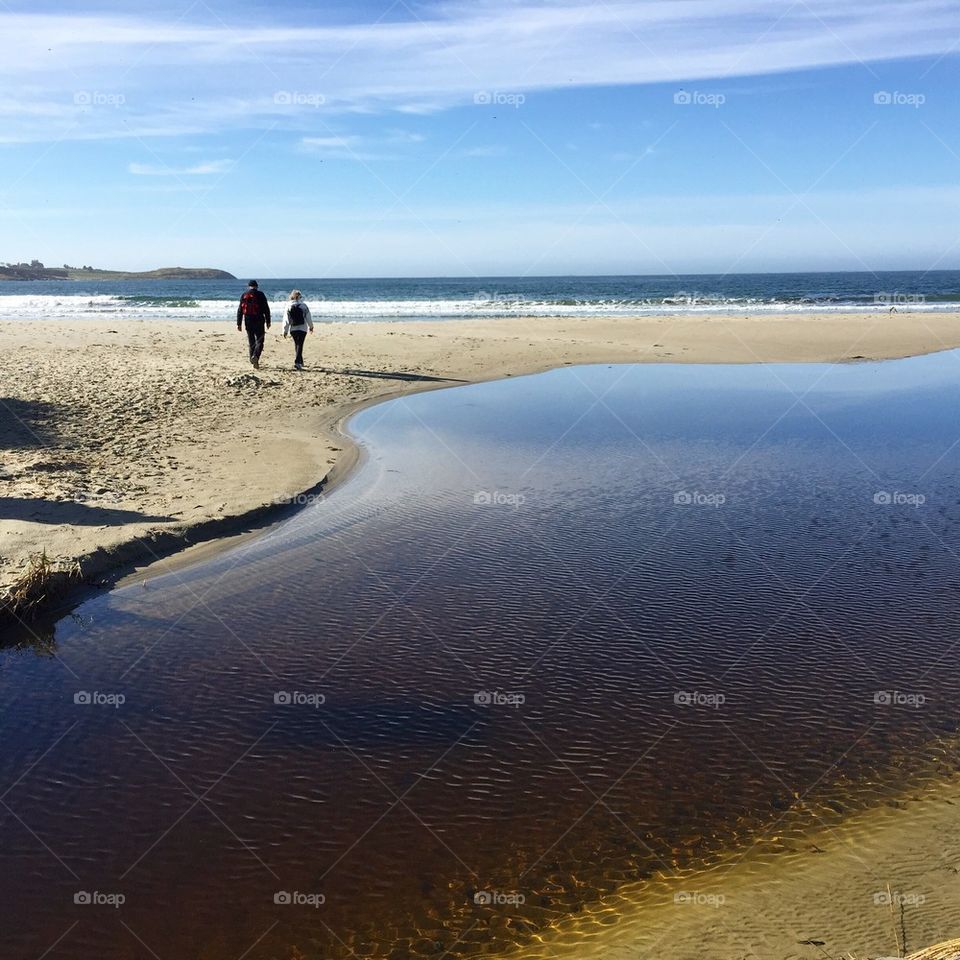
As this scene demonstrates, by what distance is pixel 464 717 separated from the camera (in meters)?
5.91

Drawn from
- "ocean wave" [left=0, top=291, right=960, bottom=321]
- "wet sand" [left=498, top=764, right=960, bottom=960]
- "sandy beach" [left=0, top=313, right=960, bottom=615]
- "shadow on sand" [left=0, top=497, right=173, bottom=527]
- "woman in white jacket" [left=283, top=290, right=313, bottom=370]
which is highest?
"ocean wave" [left=0, top=291, right=960, bottom=321]

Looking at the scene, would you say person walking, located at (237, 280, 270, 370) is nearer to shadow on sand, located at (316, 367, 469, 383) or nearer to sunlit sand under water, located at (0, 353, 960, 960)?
shadow on sand, located at (316, 367, 469, 383)

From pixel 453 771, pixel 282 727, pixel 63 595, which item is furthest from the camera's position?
pixel 63 595

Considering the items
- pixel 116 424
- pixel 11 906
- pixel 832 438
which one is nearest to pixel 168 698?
pixel 11 906

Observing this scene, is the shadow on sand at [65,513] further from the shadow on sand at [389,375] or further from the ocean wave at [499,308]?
the ocean wave at [499,308]

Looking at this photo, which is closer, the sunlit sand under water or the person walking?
the sunlit sand under water

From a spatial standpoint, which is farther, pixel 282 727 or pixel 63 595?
pixel 63 595

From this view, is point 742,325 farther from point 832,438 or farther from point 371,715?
point 371,715

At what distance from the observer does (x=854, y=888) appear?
427 centimetres

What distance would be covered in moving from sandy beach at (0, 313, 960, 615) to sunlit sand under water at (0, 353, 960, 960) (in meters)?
0.83

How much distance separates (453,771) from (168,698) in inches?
84.0

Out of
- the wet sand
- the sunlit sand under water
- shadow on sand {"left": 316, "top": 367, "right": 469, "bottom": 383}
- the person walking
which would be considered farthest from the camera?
shadow on sand {"left": 316, "top": 367, "right": 469, "bottom": 383}

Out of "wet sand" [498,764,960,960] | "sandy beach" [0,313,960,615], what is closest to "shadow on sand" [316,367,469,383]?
"sandy beach" [0,313,960,615]

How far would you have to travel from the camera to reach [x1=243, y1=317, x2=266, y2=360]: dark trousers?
20.4 meters
